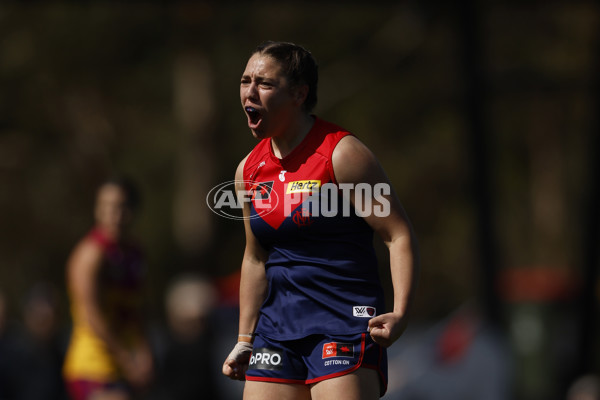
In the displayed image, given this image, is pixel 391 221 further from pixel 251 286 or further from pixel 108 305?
pixel 108 305

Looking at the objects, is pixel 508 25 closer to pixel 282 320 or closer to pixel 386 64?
pixel 386 64

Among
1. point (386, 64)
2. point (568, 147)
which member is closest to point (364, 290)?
point (386, 64)

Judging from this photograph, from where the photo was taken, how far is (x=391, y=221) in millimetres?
4117

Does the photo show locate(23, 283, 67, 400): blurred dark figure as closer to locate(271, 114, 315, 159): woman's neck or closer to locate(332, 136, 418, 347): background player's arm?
locate(271, 114, 315, 159): woman's neck

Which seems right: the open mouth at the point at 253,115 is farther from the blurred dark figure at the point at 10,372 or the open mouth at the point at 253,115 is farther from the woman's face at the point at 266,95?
the blurred dark figure at the point at 10,372

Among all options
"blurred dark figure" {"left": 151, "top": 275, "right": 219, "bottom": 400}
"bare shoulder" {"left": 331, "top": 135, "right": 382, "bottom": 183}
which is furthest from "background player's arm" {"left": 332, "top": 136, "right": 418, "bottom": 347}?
"blurred dark figure" {"left": 151, "top": 275, "right": 219, "bottom": 400}

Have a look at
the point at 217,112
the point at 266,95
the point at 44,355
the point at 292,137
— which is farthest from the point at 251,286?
the point at 217,112

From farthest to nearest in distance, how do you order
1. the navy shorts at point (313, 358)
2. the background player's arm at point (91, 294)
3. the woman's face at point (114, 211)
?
the woman's face at point (114, 211), the background player's arm at point (91, 294), the navy shorts at point (313, 358)

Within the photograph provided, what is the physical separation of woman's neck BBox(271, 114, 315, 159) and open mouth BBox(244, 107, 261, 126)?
0.15 meters

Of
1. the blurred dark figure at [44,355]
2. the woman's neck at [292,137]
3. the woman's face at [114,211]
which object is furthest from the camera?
the blurred dark figure at [44,355]

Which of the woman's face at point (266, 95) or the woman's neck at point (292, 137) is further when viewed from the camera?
the woman's neck at point (292, 137)

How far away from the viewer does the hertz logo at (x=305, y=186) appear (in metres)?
4.11

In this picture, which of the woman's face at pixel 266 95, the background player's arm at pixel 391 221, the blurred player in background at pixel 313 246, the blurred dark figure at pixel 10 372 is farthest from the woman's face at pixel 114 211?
the background player's arm at pixel 391 221

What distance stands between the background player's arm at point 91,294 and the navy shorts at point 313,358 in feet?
10.1
